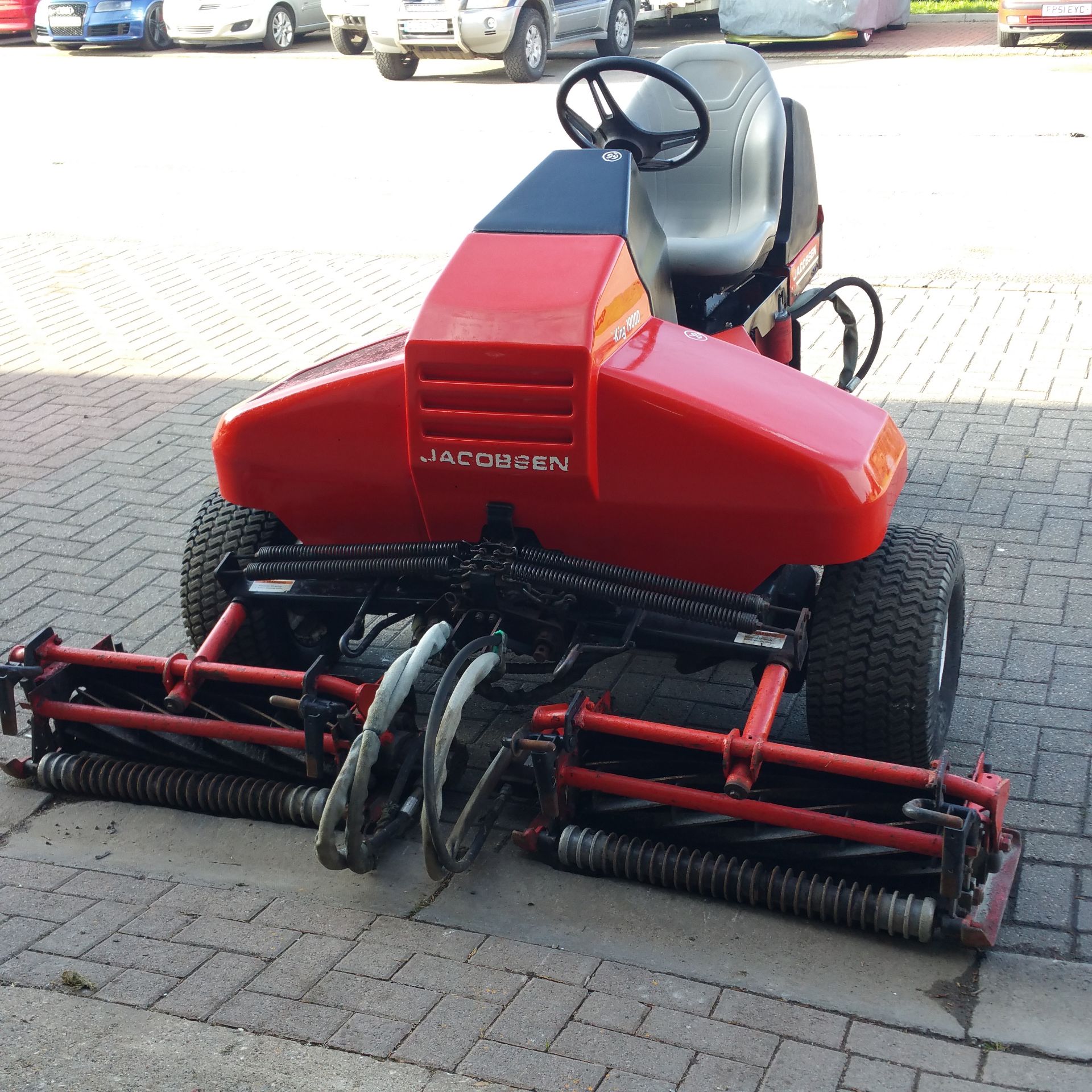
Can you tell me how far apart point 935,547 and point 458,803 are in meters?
1.41

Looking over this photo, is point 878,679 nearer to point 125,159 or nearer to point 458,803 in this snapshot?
point 458,803

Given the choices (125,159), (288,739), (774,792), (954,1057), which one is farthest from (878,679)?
(125,159)

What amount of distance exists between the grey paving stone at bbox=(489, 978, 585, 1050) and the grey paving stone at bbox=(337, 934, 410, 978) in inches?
11.8

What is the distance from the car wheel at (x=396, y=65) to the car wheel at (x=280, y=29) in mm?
3388

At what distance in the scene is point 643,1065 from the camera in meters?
Result: 2.59

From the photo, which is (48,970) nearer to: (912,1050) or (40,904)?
(40,904)

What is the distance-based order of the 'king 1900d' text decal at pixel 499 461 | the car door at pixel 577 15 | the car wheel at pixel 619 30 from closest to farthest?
the 'king 1900d' text decal at pixel 499 461 → the car door at pixel 577 15 → the car wheel at pixel 619 30

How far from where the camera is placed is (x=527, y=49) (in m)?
15.0

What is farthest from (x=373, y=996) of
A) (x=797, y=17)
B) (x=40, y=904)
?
(x=797, y=17)

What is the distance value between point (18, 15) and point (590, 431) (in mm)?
20874

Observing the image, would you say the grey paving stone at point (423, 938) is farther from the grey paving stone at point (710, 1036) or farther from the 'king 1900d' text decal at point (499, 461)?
the 'king 1900d' text decal at point (499, 461)

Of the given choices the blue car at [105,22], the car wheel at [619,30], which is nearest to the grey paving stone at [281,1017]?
the car wheel at [619,30]

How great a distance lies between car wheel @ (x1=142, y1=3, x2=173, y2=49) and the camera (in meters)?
19.0

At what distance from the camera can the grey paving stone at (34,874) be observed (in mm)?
3295
